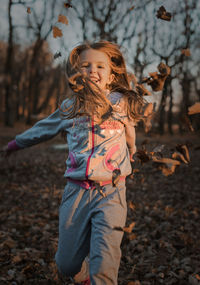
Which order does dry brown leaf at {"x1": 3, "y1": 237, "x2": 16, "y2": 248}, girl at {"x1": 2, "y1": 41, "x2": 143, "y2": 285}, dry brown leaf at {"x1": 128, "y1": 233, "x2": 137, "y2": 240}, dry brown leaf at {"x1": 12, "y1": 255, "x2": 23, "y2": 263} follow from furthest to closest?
dry brown leaf at {"x1": 128, "y1": 233, "x2": 137, "y2": 240}, dry brown leaf at {"x1": 3, "y1": 237, "x2": 16, "y2": 248}, dry brown leaf at {"x1": 12, "y1": 255, "x2": 23, "y2": 263}, girl at {"x1": 2, "y1": 41, "x2": 143, "y2": 285}

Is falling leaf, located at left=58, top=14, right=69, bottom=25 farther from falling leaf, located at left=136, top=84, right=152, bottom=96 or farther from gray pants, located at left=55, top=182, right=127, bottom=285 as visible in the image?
gray pants, located at left=55, top=182, right=127, bottom=285

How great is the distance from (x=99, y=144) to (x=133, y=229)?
228 cm

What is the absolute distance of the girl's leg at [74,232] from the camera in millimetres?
1895

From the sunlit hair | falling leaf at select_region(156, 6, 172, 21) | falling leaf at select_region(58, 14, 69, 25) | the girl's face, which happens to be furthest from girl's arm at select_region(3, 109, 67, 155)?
falling leaf at select_region(156, 6, 172, 21)

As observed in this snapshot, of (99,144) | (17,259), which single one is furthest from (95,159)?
(17,259)

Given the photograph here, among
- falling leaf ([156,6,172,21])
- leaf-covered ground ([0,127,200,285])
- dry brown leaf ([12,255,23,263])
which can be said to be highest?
falling leaf ([156,6,172,21])

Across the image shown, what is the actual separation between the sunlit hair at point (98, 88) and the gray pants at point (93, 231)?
0.62 metres

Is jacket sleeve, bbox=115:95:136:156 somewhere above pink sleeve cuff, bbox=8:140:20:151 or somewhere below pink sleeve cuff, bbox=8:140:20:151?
above

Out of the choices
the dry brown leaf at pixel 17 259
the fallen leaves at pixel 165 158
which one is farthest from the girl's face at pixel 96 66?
the dry brown leaf at pixel 17 259

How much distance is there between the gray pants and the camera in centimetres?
165

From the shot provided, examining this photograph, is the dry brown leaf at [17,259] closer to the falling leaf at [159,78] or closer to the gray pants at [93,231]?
the gray pants at [93,231]

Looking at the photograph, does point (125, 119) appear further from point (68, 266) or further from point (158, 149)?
point (68, 266)

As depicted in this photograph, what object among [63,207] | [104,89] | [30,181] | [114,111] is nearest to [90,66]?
[104,89]

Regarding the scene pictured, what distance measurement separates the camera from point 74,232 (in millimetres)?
1912
